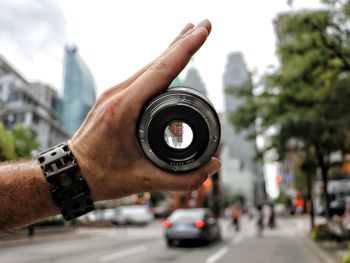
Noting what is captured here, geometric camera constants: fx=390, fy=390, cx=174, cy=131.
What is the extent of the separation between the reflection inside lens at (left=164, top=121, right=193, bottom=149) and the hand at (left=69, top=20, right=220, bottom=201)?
9cm

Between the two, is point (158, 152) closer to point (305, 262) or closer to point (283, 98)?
point (305, 262)

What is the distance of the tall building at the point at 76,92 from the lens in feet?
8.73

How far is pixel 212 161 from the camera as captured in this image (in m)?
1.22

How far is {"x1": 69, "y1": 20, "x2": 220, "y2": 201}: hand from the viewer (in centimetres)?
113

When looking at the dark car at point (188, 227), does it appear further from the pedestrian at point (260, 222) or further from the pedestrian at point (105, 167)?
the pedestrian at point (105, 167)

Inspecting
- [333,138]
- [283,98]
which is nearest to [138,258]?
[283,98]

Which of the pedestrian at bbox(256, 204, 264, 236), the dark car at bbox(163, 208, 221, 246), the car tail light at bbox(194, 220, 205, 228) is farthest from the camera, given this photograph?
the pedestrian at bbox(256, 204, 264, 236)

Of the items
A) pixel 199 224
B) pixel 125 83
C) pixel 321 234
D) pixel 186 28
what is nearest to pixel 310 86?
pixel 321 234

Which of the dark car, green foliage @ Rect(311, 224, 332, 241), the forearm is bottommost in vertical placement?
green foliage @ Rect(311, 224, 332, 241)

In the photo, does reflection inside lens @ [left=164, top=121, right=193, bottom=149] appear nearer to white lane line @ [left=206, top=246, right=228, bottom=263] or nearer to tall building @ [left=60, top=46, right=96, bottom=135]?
tall building @ [left=60, top=46, right=96, bottom=135]

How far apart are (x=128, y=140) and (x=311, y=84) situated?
9429 mm

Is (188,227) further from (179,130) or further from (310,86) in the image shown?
(179,130)

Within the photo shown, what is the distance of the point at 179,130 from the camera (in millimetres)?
1133

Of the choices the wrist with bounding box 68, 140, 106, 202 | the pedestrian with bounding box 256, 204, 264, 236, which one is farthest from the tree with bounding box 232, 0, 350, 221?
the wrist with bounding box 68, 140, 106, 202
